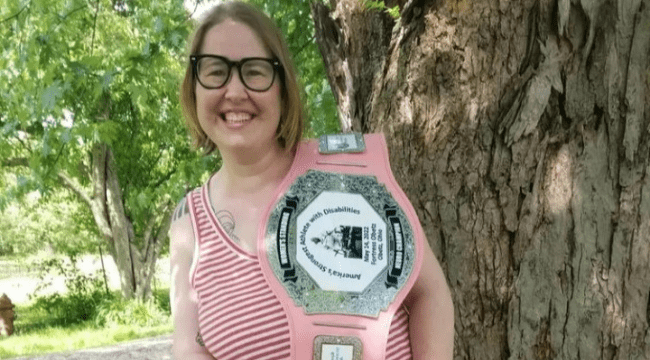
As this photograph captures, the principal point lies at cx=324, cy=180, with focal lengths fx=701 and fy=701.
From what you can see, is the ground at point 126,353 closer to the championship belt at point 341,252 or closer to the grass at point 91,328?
the grass at point 91,328

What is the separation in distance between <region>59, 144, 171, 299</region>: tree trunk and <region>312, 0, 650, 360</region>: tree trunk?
14538 millimetres

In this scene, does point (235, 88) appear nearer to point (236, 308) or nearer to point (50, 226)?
point (236, 308)

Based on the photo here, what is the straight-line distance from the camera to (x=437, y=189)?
6.83 feet

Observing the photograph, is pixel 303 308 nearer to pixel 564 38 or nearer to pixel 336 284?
pixel 336 284

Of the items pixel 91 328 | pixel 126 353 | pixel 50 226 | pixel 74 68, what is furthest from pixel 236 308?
pixel 50 226

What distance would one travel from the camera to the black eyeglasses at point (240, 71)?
143 centimetres

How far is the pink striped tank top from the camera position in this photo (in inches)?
54.7

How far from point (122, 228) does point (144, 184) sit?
3.79 ft

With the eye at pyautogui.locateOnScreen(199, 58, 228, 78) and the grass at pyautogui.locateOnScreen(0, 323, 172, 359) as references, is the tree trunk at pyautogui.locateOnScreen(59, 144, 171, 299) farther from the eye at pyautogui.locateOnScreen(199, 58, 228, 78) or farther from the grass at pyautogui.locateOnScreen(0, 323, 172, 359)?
the eye at pyautogui.locateOnScreen(199, 58, 228, 78)

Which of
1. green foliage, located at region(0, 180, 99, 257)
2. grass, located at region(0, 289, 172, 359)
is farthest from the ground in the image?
green foliage, located at region(0, 180, 99, 257)

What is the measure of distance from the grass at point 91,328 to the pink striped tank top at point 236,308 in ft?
34.1

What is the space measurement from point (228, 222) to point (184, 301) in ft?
Result: 0.64

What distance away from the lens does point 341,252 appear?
1.41 m

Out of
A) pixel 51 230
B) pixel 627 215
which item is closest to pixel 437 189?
pixel 627 215
